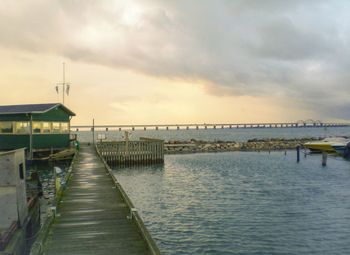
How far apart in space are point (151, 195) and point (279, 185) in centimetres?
1178

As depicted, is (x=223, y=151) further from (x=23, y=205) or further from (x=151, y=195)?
(x=23, y=205)

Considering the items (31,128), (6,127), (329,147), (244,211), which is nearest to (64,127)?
(31,128)

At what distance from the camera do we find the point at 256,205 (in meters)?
24.0

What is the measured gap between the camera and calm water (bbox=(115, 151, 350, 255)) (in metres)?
16.3

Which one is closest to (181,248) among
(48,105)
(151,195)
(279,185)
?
(151,195)

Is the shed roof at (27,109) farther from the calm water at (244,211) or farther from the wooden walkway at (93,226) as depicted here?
the wooden walkway at (93,226)

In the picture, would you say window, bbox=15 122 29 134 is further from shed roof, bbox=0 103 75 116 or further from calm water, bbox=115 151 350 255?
calm water, bbox=115 151 350 255

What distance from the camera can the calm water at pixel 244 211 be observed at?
16344 mm

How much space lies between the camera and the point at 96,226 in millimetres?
12773

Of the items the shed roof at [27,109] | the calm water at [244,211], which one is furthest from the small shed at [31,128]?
the calm water at [244,211]

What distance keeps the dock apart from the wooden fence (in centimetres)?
2515

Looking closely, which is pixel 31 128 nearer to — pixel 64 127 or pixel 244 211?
pixel 64 127

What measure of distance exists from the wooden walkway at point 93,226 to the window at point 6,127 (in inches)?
950

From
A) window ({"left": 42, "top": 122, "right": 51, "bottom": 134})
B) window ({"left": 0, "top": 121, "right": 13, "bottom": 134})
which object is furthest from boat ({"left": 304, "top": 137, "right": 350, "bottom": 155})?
window ({"left": 0, "top": 121, "right": 13, "bottom": 134})
